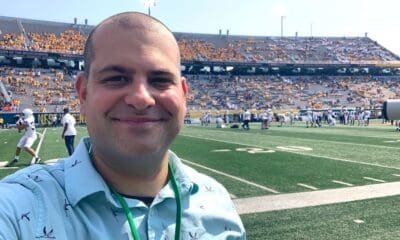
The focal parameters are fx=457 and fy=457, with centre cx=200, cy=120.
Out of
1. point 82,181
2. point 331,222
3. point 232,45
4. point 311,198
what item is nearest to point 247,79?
point 232,45

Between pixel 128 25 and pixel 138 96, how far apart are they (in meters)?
0.24

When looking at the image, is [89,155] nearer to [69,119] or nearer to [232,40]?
[69,119]

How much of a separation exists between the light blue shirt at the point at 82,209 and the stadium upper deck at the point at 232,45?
5068cm

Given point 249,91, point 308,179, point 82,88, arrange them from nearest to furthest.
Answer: point 82,88, point 308,179, point 249,91

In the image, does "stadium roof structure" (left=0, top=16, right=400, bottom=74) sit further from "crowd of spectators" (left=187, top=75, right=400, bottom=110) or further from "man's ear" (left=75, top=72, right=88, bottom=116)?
"man's ear" (left=75, top=72, right=88, bottom=116)

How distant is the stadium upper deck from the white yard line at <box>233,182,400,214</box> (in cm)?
4662

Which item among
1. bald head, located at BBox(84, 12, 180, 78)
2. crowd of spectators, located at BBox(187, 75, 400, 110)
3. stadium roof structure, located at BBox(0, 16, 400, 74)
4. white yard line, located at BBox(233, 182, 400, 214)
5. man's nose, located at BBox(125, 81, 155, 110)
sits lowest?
white yard line, located at BBox(233, 182, 400, 214)

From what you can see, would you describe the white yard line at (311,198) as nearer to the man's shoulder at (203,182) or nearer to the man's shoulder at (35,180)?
Answer: the man's shoulder at (203,182)

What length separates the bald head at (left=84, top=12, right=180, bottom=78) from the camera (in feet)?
4.96

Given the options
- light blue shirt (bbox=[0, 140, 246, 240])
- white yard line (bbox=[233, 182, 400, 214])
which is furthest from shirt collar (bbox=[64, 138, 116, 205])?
white yard line (bbox=[233, 182, 400, 214])

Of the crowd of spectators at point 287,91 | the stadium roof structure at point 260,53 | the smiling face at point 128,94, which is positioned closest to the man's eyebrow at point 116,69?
the smiling face at point 128,94

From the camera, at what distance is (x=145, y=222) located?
4.81 feet

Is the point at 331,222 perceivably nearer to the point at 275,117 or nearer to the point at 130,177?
the point at 130,177

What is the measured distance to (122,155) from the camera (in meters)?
1.46
